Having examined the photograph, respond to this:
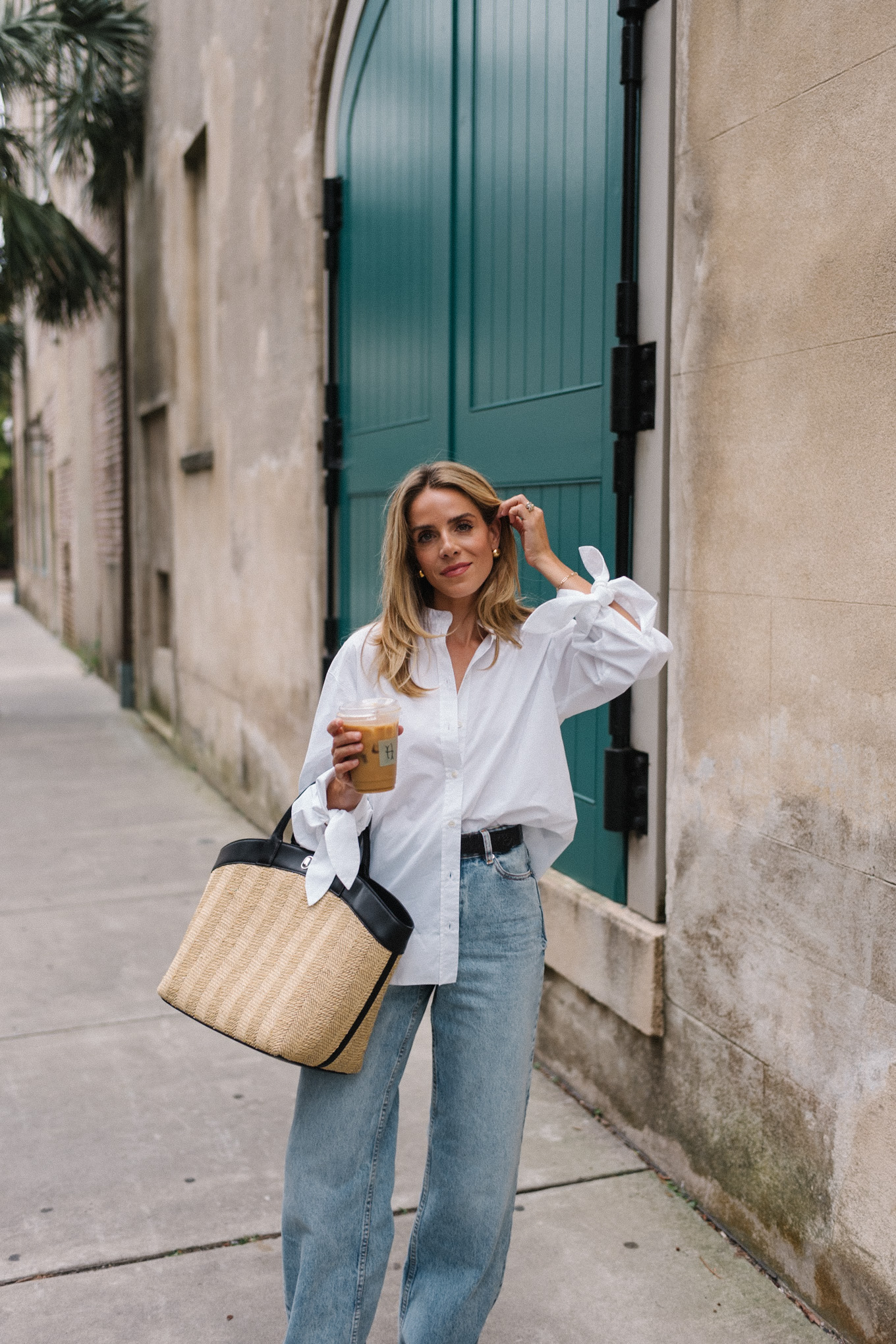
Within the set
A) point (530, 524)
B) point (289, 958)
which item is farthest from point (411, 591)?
point (289, 958)

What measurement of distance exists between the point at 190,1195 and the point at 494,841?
1.62 meters

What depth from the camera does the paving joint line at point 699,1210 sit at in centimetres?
270

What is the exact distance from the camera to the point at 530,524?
2297 millimetres

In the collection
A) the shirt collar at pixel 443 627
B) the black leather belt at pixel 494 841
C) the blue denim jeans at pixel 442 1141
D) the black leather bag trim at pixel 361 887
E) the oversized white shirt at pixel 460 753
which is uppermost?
the shirt collar at pixel 443 627

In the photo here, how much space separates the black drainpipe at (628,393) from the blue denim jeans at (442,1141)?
118cm

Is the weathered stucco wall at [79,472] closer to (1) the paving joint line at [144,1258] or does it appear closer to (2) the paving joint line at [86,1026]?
(2) the paving joint line at [86,1026]

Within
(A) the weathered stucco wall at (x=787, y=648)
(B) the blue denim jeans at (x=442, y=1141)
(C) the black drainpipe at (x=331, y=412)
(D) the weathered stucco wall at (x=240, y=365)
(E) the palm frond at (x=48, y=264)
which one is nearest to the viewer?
(B) the blue denim jeans at (x=442, y=1141)

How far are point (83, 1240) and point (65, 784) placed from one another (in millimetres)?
5571

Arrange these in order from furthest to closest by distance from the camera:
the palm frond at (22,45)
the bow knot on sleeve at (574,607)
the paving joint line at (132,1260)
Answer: the palm frond at (22,45)
the paving joint line at (132,1260)
the bow knot on sleeve at (574,607)

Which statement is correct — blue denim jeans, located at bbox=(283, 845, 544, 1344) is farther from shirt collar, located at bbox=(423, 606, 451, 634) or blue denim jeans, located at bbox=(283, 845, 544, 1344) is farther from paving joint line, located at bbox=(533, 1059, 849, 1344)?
paving joint line, located at bbox=(533, 1059, 849, 1344)

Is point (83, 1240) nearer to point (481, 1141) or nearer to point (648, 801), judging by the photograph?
point (481, 1141)

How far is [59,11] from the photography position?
→ 31.9 ft

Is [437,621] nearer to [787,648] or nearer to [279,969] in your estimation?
[279,969]

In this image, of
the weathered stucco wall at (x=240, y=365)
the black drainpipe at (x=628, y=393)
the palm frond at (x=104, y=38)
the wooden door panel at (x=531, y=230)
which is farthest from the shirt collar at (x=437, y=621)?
the palm frond at (x=104, y=38)
